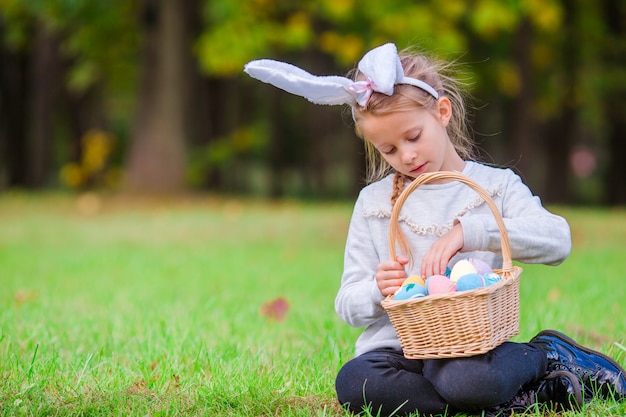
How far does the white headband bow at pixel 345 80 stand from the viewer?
2.86m

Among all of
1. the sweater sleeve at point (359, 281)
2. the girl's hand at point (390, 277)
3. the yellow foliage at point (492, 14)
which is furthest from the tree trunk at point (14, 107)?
the girl's hand at point (390, 277)

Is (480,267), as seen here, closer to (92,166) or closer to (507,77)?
(507,77)

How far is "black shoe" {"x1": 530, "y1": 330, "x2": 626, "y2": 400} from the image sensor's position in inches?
117

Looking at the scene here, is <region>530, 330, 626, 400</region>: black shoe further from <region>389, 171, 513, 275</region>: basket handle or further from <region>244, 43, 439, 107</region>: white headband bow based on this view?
<region>244, 43, 439, 107</region>: white headband bow

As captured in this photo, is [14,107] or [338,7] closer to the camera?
[338,7]

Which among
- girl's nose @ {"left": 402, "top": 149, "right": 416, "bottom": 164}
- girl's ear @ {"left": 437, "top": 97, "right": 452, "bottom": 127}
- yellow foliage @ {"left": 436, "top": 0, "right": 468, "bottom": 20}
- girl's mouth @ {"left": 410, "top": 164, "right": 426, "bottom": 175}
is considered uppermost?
yellow foliage @ {"left": 436, "top": 0, "right": 468, "bottom": 20}

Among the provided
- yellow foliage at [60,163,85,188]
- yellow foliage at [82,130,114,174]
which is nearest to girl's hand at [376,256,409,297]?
yellow foliage at [60,163,85,188]

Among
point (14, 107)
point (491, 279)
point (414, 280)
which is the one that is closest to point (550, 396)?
point (491, 279)

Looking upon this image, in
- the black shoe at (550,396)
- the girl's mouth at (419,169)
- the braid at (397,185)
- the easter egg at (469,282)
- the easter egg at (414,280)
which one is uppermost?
the girl's mouth at (419,169)

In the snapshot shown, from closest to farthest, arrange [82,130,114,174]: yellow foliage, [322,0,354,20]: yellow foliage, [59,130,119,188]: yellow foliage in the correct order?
[322,0,354,20]: yellow foliage → [59,130,119,188]: yellow foliage → [82,130,114,174]: yellow foliage

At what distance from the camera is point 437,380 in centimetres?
276

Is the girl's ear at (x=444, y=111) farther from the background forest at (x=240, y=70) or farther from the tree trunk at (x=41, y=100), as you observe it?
the tree trunk at (x=41, y=100)

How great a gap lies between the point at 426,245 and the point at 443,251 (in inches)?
12.7

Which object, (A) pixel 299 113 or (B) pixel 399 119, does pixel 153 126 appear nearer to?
(B) pixel 399 119
